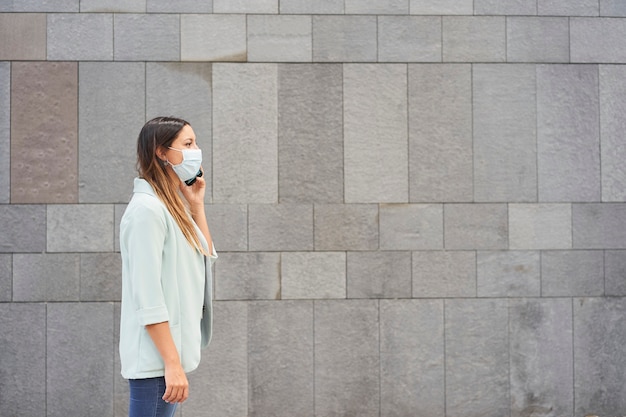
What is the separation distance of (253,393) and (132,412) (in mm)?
3286

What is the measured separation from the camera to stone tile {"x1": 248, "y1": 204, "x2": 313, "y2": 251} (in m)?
6.70

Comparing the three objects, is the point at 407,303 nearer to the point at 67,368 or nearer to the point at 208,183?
the point at 208,183

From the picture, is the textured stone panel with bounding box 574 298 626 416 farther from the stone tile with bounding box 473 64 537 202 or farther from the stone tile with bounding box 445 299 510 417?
the stone tile with bounding box 473 64 537 202

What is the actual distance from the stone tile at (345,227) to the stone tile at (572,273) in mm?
1583

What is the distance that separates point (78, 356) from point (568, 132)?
4831 mm

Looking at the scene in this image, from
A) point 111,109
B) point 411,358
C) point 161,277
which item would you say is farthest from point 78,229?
point 161,277

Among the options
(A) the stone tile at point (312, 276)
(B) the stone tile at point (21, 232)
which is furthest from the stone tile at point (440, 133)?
(B) the stone tile at point (21, 232)

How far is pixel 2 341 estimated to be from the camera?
6609 millimetres

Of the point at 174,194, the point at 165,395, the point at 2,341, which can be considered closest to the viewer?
the point at 165,395

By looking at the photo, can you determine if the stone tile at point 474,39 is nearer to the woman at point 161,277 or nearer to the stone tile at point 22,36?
the stone tile at point 22,36

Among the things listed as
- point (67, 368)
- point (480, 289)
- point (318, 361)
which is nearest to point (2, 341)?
point (67, 368)

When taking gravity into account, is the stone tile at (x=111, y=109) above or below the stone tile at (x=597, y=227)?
above

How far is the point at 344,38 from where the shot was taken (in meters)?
6.83

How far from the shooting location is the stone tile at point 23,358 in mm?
6613
